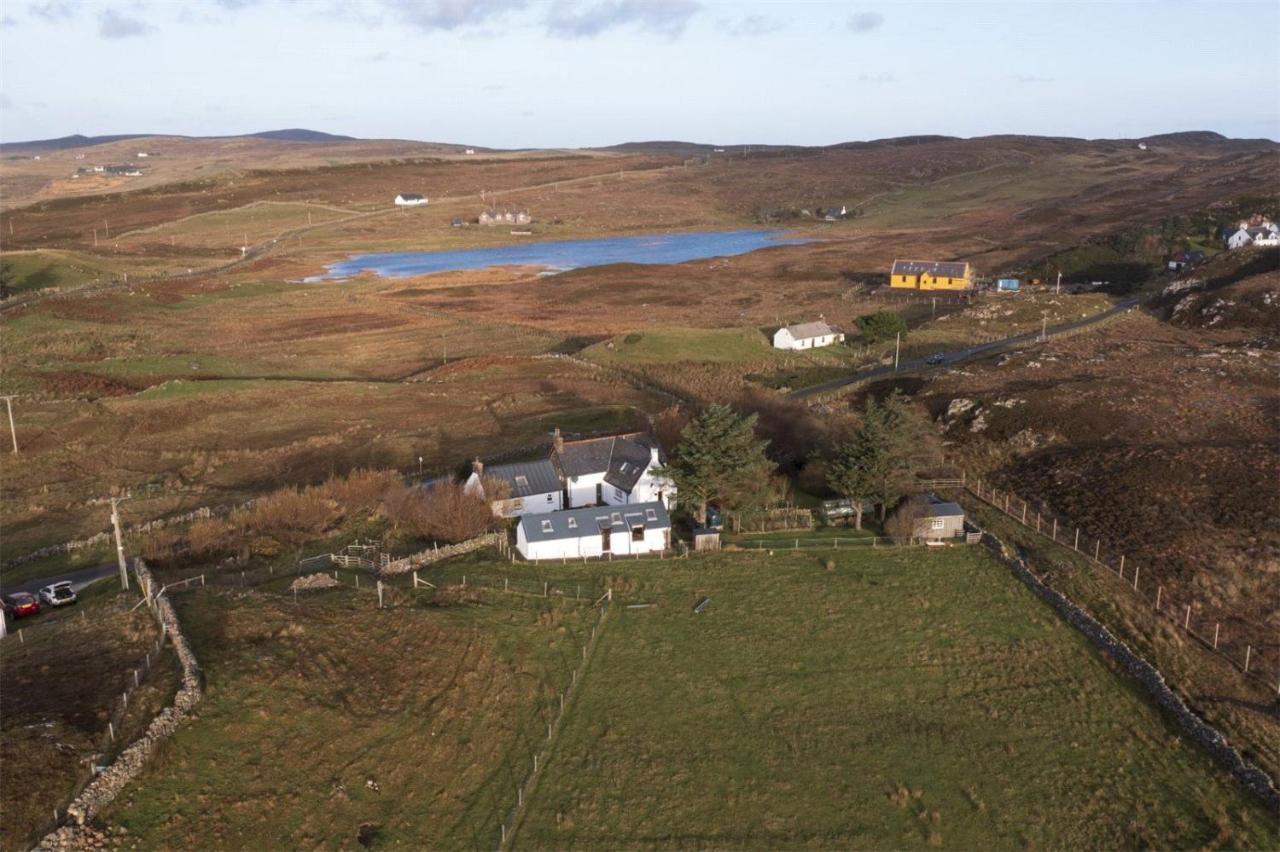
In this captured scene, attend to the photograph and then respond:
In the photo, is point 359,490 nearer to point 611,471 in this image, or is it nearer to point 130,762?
point 611,471

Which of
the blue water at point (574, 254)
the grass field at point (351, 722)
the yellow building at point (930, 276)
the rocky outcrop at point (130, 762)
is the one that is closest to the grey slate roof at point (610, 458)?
the grass field at point (351, 722)

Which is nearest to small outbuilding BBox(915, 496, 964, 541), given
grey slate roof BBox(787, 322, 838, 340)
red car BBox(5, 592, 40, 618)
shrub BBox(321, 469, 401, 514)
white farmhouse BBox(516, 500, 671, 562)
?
white farmhouse BBox(516, 500, 671, 562)

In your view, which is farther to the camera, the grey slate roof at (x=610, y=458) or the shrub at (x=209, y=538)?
the grey slate roof at (x=610, y=458)

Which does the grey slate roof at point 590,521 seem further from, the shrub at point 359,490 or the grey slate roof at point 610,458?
the shrub at point 359,490

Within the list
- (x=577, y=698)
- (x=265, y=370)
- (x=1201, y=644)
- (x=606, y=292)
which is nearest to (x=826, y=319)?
(x=606, y=292)

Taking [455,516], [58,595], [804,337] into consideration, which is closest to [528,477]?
[455,516]

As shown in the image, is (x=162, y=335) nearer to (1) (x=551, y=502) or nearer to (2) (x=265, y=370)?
(2) (x=265, y=370)
